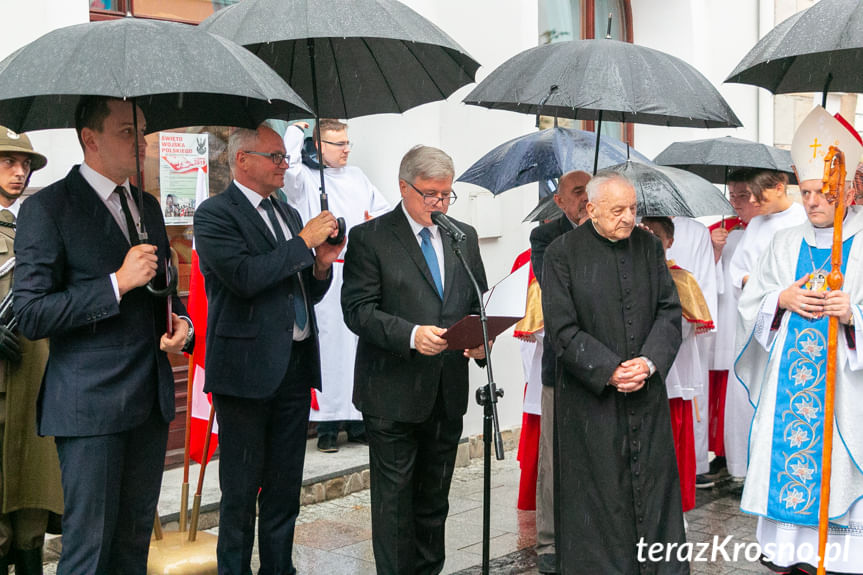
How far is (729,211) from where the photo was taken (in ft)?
19.6

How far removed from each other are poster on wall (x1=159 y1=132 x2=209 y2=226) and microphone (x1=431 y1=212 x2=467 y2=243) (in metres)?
2.67

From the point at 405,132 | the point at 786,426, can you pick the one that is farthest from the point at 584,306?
the point at 405,132

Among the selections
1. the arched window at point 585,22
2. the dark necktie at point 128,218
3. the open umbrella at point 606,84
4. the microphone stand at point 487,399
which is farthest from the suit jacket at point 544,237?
the arched window at point 585,22

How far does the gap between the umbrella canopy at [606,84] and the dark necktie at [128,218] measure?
1.82 meters

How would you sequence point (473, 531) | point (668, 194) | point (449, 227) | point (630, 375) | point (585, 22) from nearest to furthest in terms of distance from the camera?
point (449, 227), point (630, 375), point (668, 194), point (473, 531), point (585, 22)

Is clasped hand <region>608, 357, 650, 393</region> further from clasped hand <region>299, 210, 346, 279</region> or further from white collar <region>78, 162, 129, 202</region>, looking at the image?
white collar <region>78, 162, 129, 202</region>

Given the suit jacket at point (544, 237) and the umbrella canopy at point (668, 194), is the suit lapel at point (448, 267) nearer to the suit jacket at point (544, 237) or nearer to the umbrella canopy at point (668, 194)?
the suit jacket at point (544, 237)

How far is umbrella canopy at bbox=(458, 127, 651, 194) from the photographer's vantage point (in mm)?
5836

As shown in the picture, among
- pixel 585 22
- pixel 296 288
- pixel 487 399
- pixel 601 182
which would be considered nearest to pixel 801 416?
pixel 601 182

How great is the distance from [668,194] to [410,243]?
1.61 metres

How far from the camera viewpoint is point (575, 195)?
5512 mm

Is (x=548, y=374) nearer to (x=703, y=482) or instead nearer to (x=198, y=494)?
(x=198, y=494)

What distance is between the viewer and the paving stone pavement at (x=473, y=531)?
18.0ft

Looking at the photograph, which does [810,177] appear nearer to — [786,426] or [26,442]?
[786,426]
